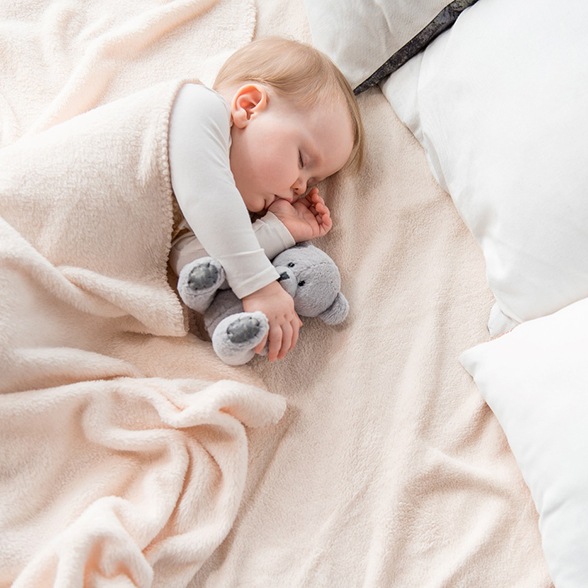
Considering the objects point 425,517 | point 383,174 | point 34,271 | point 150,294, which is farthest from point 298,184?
point 425,517

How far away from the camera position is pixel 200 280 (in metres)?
1.15

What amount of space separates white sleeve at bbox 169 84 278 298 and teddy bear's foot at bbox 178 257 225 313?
0.06ft

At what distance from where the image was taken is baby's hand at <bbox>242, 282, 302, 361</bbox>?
3.87 ft

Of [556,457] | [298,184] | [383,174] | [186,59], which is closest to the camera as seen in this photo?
[556,457]

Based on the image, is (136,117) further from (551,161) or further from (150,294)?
(551,161)

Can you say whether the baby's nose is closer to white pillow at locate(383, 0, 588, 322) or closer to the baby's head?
the baby's head

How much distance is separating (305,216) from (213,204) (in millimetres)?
220

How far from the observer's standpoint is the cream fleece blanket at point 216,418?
105cm

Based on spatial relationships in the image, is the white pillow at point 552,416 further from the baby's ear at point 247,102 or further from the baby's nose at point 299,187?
the baby's ear at point 247,102

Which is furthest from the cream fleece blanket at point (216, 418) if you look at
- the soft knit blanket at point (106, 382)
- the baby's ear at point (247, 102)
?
the baby's ear at point (247, 102)

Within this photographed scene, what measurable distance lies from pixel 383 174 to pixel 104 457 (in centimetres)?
70

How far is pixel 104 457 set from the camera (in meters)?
1.10

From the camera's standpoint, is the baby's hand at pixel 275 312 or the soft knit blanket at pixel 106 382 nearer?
the soft knit blanket at pixel 106 382

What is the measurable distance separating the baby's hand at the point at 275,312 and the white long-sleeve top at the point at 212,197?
16 mm
